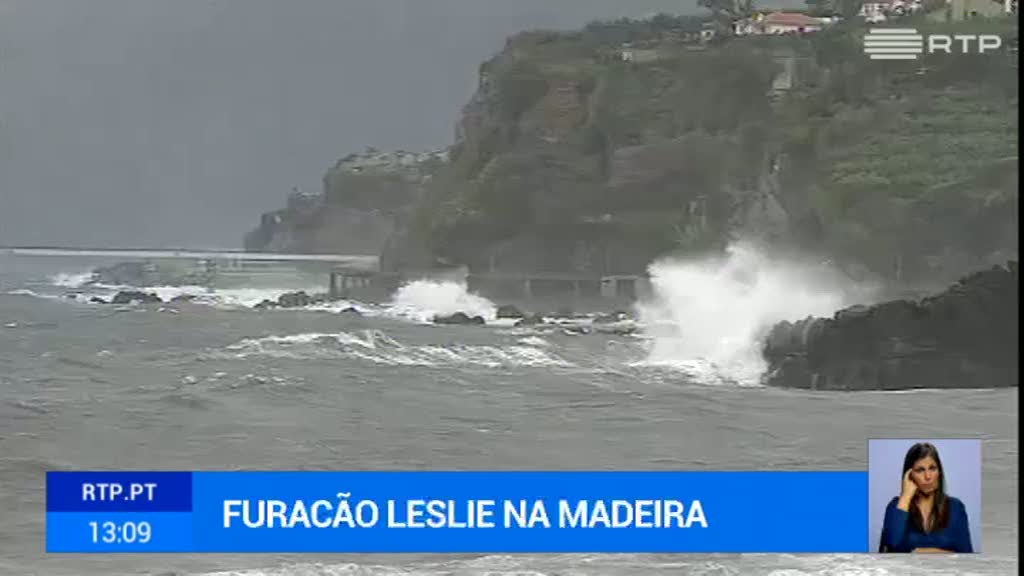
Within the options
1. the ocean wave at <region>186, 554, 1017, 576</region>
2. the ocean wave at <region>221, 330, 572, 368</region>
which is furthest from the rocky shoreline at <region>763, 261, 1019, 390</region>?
the ocean wave at <region>221, 330, 572, 368</region>

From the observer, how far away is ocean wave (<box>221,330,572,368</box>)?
298cm

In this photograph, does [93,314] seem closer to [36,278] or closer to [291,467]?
[36,278]

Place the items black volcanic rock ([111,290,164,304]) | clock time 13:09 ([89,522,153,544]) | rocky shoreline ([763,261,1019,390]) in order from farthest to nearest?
black volcanic rock ([111,290,164,304]) → rocky shoreline ([763,261,1019,390]) → clock time 13:09 ([89,522,153,544])

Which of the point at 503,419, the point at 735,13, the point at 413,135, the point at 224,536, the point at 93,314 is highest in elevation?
the point at 735,13

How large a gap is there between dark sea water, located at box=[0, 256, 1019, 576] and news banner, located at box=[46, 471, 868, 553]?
0.10ft

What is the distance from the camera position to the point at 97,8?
3.04 metres

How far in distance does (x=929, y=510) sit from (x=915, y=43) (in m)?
0.97

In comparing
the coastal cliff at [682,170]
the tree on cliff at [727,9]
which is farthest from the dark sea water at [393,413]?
the tree on cliff at [727,9]

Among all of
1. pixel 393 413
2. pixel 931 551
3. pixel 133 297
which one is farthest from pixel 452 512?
pixel 931 551

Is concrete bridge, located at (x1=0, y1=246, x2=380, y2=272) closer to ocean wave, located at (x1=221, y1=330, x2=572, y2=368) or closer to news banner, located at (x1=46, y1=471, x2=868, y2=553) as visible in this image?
ocean wave, located at (x1=221, y1=330, x2=572, y2=368)

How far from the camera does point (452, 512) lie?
2820mm

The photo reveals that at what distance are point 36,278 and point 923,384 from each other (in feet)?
6.26

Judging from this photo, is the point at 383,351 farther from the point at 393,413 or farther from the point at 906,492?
the point at 906,492

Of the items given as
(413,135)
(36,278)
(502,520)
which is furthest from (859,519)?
(36,278)
